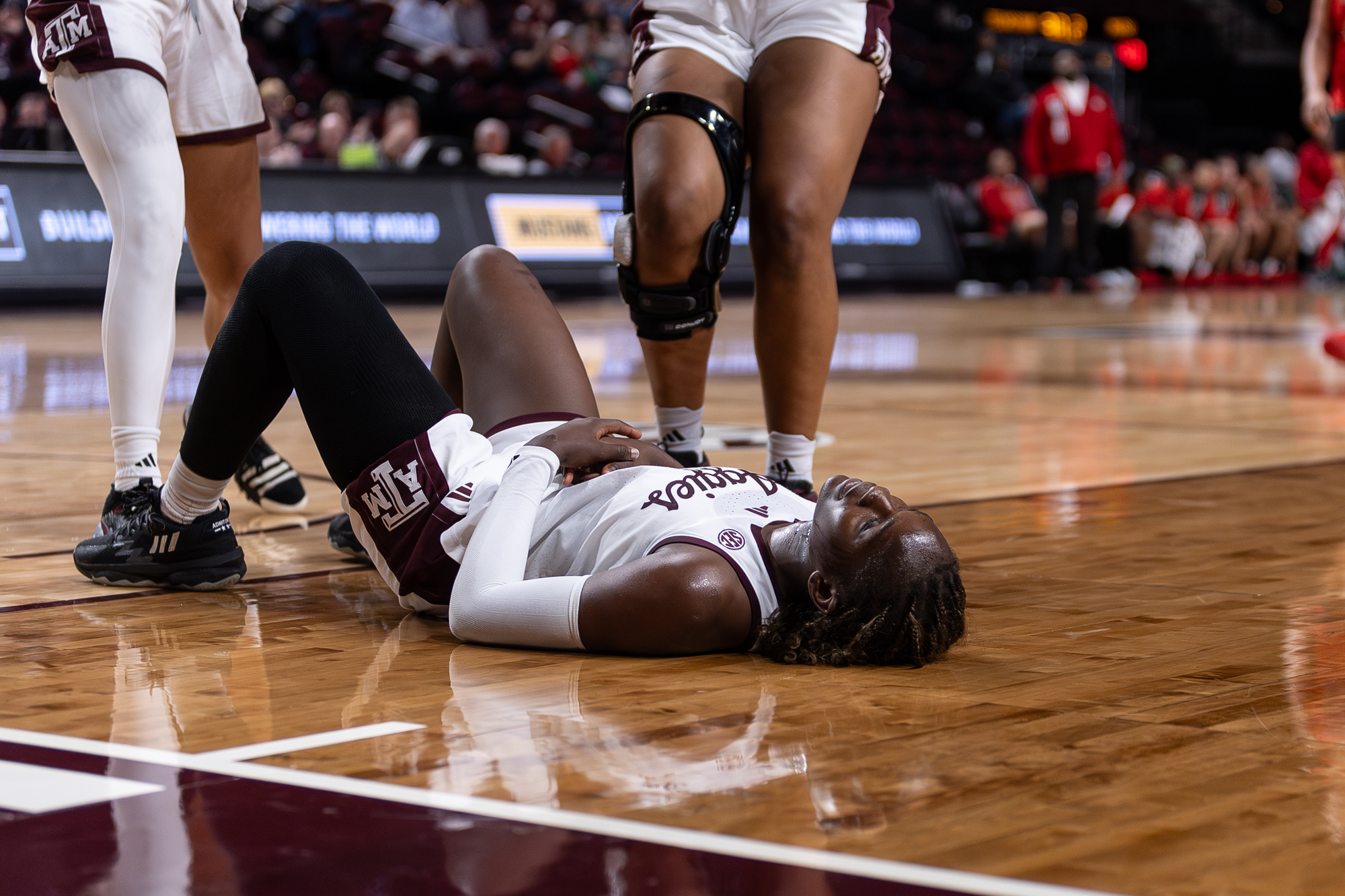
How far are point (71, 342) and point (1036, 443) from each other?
4547 millimetres

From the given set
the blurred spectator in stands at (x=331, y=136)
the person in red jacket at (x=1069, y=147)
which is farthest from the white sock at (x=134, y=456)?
the person in red jacket at (x=1069, y=147)

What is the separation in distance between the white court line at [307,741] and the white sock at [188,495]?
790mm

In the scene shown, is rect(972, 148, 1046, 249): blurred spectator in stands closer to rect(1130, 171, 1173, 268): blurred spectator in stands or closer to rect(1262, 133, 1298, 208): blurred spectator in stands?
rect(1130, 171, 1173, 268): blurred spectator in stands

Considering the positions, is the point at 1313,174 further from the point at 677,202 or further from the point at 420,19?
the point at 677,202

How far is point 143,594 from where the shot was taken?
2.33 metres

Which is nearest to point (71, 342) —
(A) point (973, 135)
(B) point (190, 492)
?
(B) point (190, 492)

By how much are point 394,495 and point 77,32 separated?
991 mm

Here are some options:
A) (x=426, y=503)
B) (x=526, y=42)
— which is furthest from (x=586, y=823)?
(x=526, y=42)

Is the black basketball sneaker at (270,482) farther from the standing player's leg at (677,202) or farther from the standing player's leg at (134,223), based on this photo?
the standing player's leg at (677,202)

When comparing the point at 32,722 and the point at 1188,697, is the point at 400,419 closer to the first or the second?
the point at 32,722

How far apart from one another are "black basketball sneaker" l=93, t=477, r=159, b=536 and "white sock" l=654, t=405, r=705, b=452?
1024 millimetres

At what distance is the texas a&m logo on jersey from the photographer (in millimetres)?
2555

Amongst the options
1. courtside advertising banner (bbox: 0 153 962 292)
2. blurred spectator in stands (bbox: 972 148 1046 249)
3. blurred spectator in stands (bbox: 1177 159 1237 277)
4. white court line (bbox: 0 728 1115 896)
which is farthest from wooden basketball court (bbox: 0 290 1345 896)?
blurred spectator in stands (bbox: 1177 159 1237 277)

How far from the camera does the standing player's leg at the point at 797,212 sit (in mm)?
2906
